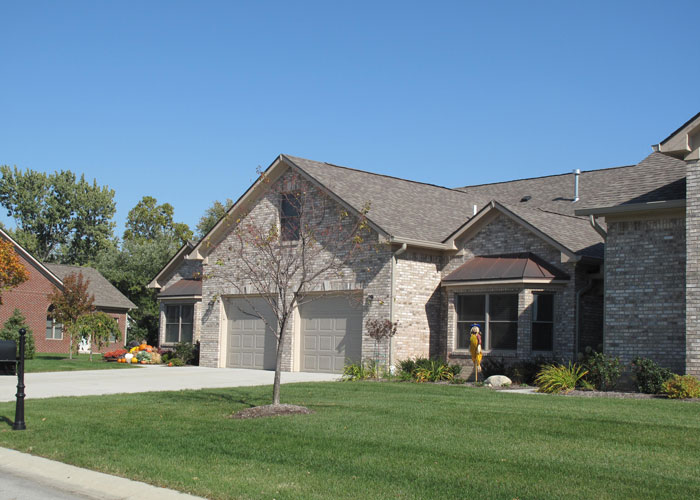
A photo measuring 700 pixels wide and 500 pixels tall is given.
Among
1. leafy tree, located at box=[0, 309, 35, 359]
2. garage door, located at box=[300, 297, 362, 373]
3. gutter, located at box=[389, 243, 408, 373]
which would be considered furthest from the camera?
leafy tree, located at box=[0, 309, 35, 359]

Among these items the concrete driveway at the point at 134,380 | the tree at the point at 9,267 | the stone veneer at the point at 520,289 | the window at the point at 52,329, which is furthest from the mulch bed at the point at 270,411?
the window at the point at 52,329

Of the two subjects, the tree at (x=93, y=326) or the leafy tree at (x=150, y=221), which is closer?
the tree at (x=93, y=326)

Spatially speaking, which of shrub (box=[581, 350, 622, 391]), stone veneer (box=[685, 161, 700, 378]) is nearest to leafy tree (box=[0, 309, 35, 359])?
shrub (box=[581, 350, 622, 391])

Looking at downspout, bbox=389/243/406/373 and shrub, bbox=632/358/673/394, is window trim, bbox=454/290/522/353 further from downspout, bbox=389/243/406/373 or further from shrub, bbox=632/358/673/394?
shrub, bbox=632/358/673/394

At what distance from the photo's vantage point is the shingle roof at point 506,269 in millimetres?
21031

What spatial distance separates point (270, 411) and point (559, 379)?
776 centimetres

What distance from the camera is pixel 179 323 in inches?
1286

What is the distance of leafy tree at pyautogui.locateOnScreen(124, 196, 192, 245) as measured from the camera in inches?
3056

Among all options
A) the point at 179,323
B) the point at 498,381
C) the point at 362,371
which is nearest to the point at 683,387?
the point at 498,381

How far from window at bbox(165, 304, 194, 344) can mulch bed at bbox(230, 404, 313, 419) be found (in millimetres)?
19251

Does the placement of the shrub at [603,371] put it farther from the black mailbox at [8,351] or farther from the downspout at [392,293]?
the black mailbox at [8,351]

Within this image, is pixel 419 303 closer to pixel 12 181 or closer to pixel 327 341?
pixel 327 341

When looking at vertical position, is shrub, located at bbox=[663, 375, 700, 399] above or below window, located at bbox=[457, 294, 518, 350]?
below

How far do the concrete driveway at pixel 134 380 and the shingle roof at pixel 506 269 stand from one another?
496 cm
